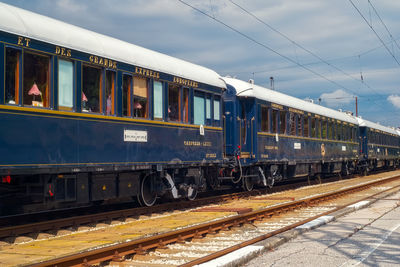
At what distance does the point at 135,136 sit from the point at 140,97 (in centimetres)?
90

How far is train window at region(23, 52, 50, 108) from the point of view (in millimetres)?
8094

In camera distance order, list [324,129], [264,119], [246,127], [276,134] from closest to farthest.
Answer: [246,127]
[264,119]
[276,134]
[324,129]

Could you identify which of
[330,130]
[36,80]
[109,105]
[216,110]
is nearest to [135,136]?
[109,105]

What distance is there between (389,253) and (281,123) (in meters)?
12.3

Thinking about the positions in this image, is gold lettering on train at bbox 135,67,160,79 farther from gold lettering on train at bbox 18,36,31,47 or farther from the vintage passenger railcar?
gold lettering on train at bbox 18,36,31,47

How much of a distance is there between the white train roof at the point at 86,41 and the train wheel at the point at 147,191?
261cm

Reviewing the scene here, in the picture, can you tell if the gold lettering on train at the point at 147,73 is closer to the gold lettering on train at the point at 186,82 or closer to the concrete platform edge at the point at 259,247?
the gold lettering on train at the point at 186,82

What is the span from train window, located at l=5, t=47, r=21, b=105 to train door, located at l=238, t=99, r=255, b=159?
9.47 metres

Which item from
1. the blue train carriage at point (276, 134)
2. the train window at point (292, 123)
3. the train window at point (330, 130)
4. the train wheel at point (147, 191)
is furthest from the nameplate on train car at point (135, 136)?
the train window at point (330, 130)

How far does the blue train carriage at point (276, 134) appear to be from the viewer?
16.5 m

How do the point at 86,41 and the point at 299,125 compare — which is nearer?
the point at 86,41

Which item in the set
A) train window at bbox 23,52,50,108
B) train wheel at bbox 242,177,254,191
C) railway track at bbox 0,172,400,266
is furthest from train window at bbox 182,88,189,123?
train wheel at bbox 242,177,254,191

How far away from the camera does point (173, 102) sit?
40.0ft

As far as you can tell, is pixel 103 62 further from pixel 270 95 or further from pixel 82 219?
pixel 270 95
